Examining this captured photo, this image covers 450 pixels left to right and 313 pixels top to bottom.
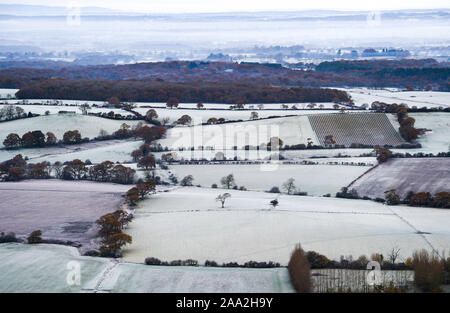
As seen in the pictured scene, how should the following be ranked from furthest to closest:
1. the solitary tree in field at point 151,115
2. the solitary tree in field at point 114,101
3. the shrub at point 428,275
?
the solitary tree in field at point 114,101 → the solitary tree in field at point 151,115 → the shrub at point 428,275

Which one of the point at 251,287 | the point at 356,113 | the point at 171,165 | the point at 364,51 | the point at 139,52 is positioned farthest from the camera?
the point at 139,52

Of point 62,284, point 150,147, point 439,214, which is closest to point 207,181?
point 150,147

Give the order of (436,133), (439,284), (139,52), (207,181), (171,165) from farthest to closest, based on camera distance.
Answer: (139,52)
(436,133)
(171,165)
(207,181)
(439,284)

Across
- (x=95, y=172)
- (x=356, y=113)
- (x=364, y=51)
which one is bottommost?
(x=95, y=172)

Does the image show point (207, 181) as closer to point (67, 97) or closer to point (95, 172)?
point (95, 172)

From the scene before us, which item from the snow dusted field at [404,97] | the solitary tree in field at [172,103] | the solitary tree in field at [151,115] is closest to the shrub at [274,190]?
the solitary tree in field at [151,115]

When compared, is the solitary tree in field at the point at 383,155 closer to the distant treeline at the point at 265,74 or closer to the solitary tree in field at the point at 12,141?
the solitary tree in field at the point at 12,141

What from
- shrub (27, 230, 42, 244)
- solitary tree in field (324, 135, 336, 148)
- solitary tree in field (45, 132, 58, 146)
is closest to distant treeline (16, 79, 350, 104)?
solitary tree in field (324, 135, 336, 148)
